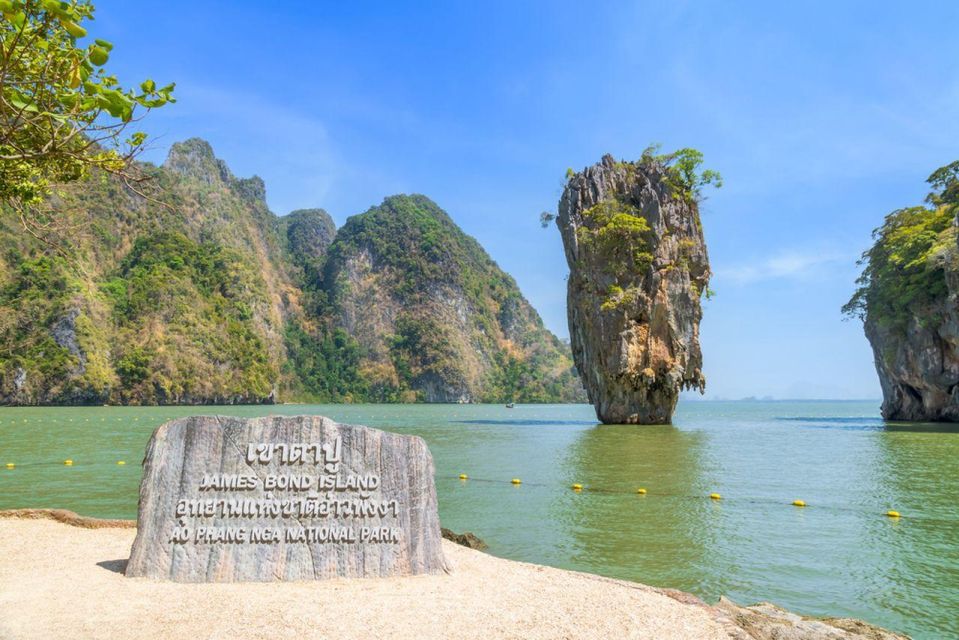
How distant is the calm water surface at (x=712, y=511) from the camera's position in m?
8.15

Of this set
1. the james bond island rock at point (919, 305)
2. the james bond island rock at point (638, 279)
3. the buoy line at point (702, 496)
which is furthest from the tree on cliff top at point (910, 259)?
the buoy line at point (702, 496)

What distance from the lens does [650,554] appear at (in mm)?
9508

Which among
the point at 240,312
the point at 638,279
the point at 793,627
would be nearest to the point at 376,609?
the point at 793,627

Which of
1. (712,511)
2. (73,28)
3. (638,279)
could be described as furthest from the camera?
(638,279)

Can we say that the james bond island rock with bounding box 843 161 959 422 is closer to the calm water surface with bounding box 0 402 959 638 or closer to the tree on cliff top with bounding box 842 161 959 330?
the tree on cliff top with bounding box 842 161 959 330

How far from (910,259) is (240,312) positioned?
106686mm

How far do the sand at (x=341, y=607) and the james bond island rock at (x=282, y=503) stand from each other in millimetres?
247

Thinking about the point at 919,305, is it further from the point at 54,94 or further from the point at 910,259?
the point at 54,94

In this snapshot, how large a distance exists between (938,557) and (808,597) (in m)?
3.38

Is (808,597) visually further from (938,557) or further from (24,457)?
(24,457)

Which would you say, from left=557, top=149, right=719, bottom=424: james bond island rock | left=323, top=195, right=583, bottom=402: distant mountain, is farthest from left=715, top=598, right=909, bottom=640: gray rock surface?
left=323, top=195, right=583, bottom=402: distant mountain

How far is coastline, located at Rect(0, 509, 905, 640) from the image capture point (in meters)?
5.11

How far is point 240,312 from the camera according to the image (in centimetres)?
11981

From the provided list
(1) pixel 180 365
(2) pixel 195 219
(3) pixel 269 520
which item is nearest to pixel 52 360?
(1) pixel 180 365
